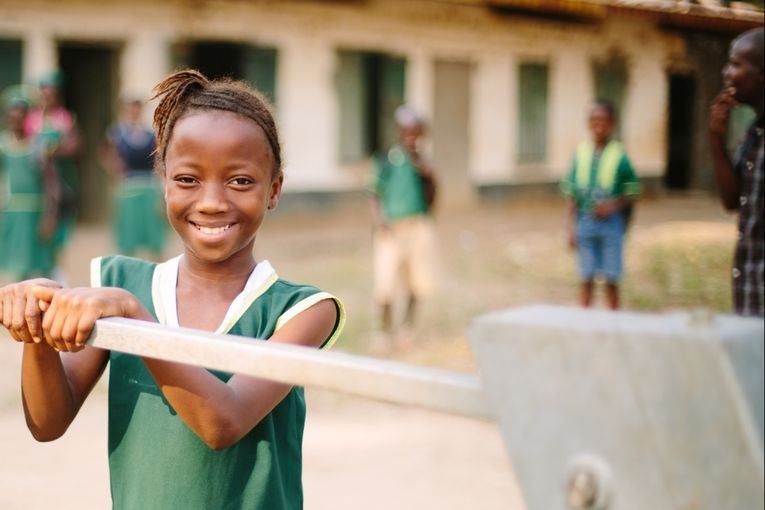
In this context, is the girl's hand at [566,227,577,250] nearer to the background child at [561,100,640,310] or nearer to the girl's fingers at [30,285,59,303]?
the background child at [561,100,640,310]

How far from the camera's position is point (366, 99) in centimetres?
1536

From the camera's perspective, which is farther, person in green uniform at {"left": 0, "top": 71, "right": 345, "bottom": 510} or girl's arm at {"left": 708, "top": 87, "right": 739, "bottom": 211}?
girl's arm at {"left": 708, "top": 87, "right": 739, "bottom": 211}

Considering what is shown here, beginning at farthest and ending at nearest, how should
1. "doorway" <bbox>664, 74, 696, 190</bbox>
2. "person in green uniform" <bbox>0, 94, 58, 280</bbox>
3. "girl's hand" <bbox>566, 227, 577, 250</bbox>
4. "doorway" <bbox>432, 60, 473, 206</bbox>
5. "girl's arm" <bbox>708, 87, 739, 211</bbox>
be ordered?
"doorway" <bbox>664, 74, 696, 190</bbox>, "doorway" <bbox>432, 60, 473, 206</bbox>, "person in green uniform" <bbox>0, 94, 58, 280</bbox>, "girl's hand" <bbox>566, 227, 577, 250</bbox>, "girl's arm" <bbox>708, 87, 739, 211</bbox>

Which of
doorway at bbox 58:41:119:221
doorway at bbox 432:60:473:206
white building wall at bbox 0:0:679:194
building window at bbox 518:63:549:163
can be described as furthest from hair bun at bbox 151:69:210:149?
building window at bbox 518:63:549:163

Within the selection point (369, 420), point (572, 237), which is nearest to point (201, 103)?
point (369, 420)

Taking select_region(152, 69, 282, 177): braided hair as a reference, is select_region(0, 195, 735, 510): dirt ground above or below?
below

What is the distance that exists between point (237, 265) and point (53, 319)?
1.56 feet

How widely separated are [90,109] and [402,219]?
23.8 feet

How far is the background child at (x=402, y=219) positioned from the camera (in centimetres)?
714

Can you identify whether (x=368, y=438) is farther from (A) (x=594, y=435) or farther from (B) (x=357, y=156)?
(B) (x=357, y=156)

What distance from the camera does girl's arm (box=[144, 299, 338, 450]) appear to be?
4.38 ft

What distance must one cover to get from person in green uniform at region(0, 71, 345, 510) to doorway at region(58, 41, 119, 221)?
→ 11.7m

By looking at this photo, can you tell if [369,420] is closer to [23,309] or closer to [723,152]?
[723,152]

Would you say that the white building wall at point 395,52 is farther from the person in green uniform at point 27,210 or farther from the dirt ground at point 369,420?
the person in green uniform at point 27,210
